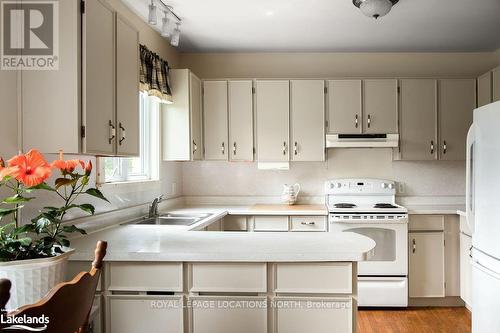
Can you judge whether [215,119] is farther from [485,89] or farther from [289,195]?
[485,89]

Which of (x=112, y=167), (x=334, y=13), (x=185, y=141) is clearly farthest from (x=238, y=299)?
(x=334, y=13)

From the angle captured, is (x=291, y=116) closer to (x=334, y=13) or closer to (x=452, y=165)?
(x=334, y=13)

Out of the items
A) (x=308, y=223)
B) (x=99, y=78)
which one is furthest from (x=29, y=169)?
(x=308, y=223)

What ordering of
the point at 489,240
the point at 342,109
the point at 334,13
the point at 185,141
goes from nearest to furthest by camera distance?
1. the point at 489,240
2. the point at 334,13
3. the point at 185,141
4. the point at 342,109

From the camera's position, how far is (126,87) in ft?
7.47

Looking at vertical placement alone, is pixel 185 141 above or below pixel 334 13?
below

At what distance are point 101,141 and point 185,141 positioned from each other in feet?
5.86

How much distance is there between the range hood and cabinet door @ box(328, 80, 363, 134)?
3.4 inches

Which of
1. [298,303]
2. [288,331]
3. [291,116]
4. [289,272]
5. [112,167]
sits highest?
[291,116]

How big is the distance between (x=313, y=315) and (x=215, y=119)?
8.63 ft

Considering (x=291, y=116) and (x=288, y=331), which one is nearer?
(x=288, y=331)

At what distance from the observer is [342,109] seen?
13.4 feet

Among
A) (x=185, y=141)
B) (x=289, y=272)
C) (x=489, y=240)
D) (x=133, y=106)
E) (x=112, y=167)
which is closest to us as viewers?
(x=289, y=272)

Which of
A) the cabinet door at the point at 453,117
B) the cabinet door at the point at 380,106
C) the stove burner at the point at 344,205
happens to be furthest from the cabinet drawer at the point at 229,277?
the cabinet door at the point at 453,117
